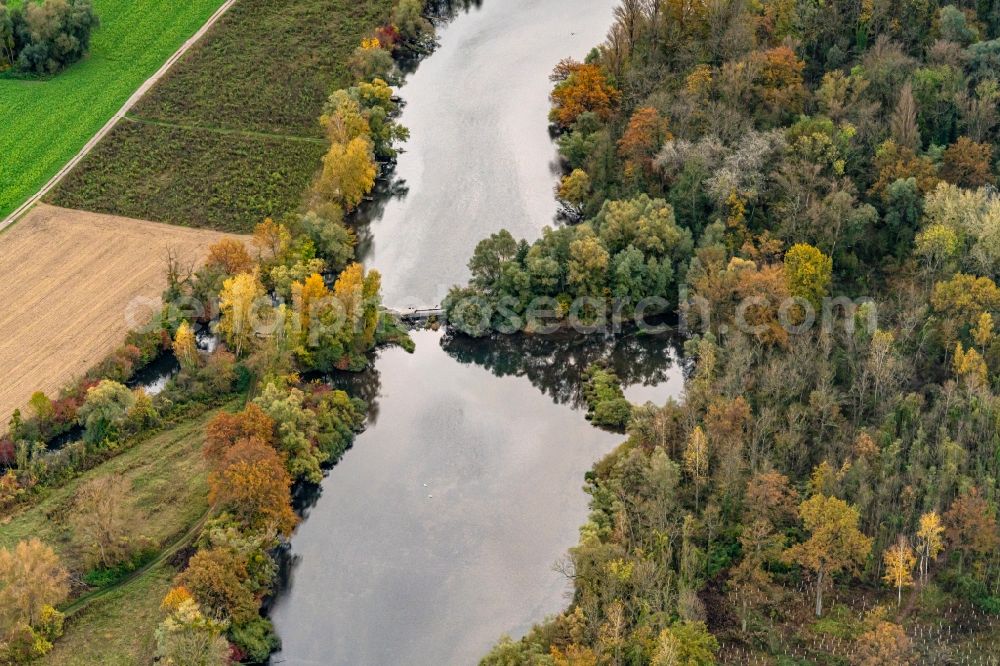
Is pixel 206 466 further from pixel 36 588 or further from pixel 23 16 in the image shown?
pixel 23 16

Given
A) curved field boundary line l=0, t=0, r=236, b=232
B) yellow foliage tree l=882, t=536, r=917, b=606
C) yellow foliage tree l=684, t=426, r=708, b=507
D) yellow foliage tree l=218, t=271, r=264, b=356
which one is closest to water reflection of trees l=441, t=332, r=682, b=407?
yellow foliage tree l=684, t=426, r=708, b=507

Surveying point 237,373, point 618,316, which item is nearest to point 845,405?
point 618,316

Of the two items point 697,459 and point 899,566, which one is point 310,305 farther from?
point 899,566

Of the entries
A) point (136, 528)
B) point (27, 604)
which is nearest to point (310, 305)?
point (136, 528)

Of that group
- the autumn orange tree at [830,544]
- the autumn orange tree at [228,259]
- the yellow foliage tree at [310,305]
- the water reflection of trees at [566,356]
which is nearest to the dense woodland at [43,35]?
the autumn orange tree at [228,259]

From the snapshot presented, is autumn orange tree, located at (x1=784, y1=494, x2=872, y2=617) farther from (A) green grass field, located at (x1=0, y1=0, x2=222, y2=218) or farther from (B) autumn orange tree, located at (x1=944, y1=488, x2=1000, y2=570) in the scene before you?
(A) green grass field, located at (x1=0, y1=0, x2=222, y2=218)
